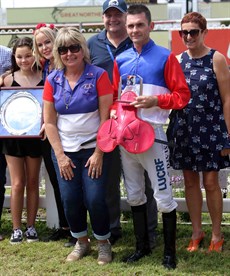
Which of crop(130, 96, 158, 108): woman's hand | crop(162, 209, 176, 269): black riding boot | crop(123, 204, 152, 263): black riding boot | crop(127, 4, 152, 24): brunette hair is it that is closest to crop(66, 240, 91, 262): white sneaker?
crop(123, 204, 152, 263): black riding boot

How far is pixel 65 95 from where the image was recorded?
427cm

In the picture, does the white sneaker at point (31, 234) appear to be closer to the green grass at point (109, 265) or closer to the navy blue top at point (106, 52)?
the green grass at point (109, 265)

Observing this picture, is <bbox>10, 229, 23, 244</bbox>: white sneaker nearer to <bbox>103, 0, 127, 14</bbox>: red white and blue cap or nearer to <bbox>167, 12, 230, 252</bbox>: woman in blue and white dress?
<bbox>167, 12, 230, 252</bbox>: woman in blue and white dress

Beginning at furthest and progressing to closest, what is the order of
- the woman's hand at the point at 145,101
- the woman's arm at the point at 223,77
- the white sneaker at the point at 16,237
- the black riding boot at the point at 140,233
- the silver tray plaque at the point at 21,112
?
the white sneaker at the point at 16,237, the silver tray plaque at the point at 21,112, the black riding boot at the point at 140,233, the woman's arm at the point at 223,77, the woman's hand at the point at 145,101

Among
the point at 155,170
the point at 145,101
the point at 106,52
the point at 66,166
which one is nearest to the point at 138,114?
the point at 145,101

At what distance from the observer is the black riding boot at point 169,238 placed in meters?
4.35

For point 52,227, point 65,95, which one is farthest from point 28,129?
point 52,227

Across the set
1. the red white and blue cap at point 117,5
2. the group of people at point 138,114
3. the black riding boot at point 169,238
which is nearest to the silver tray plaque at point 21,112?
the group of people at point 138,114

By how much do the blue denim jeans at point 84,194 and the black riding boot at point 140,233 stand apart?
0.79 ft

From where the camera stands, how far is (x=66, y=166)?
4.31m

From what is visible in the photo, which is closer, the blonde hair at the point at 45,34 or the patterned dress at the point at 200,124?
the patterned dress at the point at 200,124

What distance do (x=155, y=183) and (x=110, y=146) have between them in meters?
0.45

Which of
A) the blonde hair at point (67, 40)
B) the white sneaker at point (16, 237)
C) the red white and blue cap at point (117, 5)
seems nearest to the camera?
the blonde hair at point (67, 40)

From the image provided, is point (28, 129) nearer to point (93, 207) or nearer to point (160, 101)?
point (93, 207)
